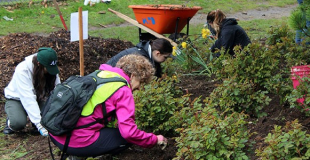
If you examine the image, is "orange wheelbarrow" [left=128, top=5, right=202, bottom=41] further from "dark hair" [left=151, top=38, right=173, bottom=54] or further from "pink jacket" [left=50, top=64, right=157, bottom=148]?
"pink jacket" [left=50, top=64, right=157, bottom=148]

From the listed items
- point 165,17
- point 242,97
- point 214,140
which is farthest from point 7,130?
point 165,17

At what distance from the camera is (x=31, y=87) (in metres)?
4.62

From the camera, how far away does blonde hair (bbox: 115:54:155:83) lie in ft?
11.5

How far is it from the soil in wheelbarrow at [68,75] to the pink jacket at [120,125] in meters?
0.29

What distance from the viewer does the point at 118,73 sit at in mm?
3475

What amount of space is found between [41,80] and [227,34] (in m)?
2.83

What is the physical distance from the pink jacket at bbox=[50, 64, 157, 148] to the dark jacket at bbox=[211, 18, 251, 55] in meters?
2.92

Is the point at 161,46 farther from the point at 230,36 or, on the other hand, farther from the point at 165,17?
the point at 165,17

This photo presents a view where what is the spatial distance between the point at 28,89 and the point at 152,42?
158 cm

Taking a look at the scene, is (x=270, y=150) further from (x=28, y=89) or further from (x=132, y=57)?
(x=28, y=89)

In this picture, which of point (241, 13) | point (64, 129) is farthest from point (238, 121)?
point (241, 13)

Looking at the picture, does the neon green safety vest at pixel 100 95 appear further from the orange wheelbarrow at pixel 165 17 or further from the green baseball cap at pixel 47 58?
the orange wheelbarrow at pixel 165 17

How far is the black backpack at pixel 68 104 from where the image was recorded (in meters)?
3.18

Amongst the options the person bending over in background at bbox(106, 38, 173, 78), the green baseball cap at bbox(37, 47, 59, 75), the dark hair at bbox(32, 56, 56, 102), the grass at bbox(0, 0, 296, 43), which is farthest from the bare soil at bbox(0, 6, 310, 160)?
the grass at bbox(0, 0, 296, 43)
